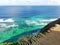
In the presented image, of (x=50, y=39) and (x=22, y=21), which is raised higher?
(x=50, y=39)

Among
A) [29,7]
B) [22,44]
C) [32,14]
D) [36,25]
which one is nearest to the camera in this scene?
[22,44]

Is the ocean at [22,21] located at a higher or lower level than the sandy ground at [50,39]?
lower

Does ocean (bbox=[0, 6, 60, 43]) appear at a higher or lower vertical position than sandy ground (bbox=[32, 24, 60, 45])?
lower

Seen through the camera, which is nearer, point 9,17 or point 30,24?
point 30,24

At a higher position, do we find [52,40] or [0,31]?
[52,40]

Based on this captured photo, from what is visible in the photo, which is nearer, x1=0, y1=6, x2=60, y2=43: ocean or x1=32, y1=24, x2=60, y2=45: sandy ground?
x1=32, y1=24, x2=60, y2=45: sandy ground

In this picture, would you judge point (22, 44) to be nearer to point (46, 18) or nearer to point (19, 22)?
point (19, 22)

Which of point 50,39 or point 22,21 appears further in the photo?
point 22,21

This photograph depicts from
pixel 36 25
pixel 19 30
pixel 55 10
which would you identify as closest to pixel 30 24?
pixel 36 25

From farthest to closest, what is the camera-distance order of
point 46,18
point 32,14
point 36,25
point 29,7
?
point 29,7 → point 32,14 → point 46,18 → point 36,25

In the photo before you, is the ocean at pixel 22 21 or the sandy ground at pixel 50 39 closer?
the sandy ground at pixel 50 39
